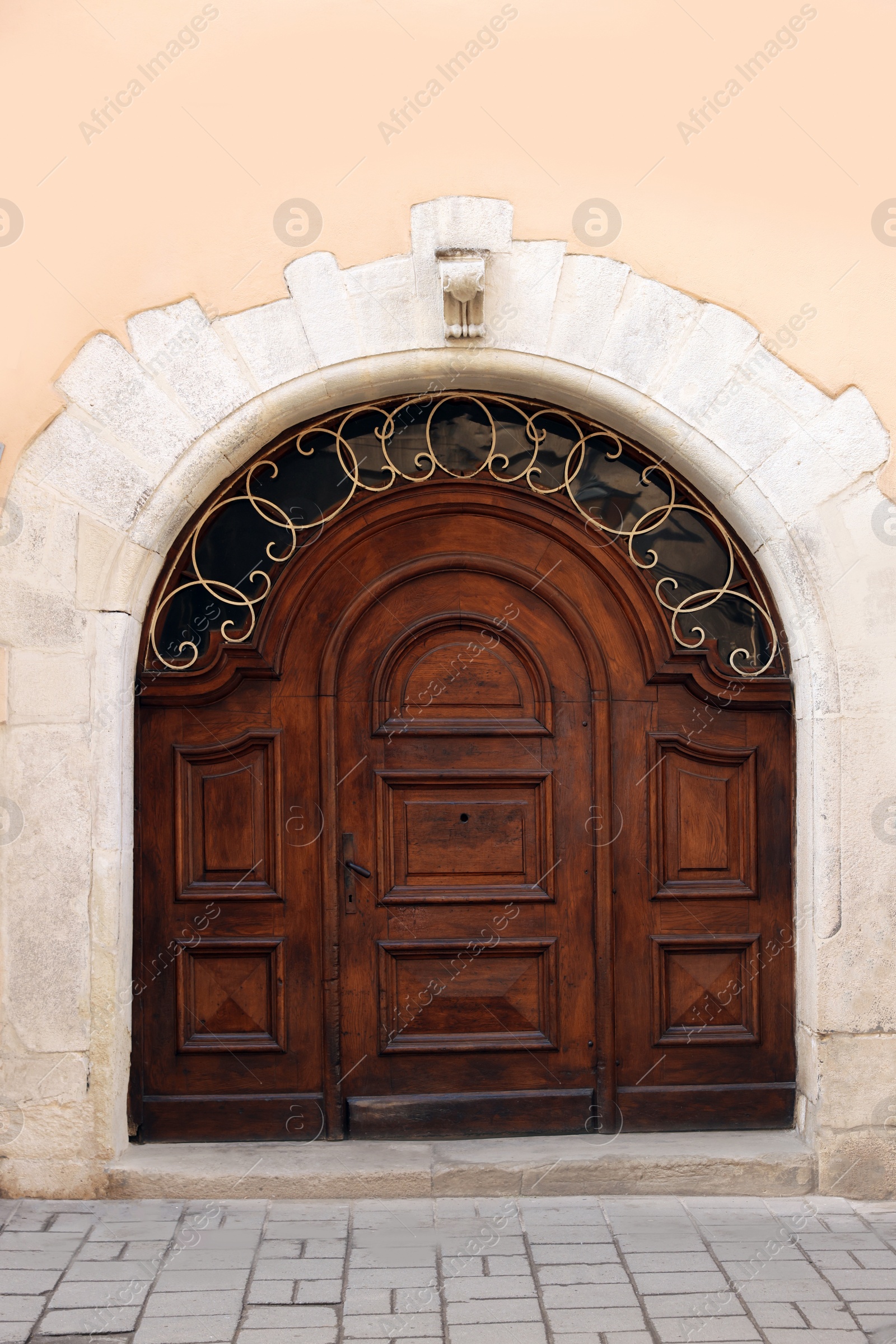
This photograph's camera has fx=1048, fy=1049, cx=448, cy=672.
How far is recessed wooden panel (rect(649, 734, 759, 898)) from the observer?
3795mm

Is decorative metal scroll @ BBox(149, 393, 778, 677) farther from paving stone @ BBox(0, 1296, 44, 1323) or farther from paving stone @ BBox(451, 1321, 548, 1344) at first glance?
paving stone @ BBox(451, 1321, 548, 1344)

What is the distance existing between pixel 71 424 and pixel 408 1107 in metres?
2.63

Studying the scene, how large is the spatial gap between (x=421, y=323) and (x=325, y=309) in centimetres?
33

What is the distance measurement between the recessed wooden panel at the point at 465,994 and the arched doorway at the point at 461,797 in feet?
0.03

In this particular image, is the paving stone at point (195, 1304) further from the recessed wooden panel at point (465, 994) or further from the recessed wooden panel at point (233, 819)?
the recessed wooden panel at point (233, 819)

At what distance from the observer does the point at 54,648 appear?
3.48m

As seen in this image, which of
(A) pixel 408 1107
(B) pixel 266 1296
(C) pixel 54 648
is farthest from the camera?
(A) pixel 408 1107

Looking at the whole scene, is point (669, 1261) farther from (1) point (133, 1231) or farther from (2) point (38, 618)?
(2) point (38, 618)

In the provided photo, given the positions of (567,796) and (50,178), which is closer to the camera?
(50,178)

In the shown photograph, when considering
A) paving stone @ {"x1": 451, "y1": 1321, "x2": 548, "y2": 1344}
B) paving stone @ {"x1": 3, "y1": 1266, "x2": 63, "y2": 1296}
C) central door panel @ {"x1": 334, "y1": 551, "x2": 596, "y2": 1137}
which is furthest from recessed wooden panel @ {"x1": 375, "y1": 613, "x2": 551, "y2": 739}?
paving stone @ {"x1": 3, "y1": 1266, "x2": 63, "y2": 1296}

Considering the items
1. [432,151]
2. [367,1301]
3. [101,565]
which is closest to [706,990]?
[367,1301]

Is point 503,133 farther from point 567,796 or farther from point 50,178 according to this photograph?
point 567,796

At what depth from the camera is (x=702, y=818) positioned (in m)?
3.82

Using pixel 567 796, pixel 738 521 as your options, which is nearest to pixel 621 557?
pixel 738 521
